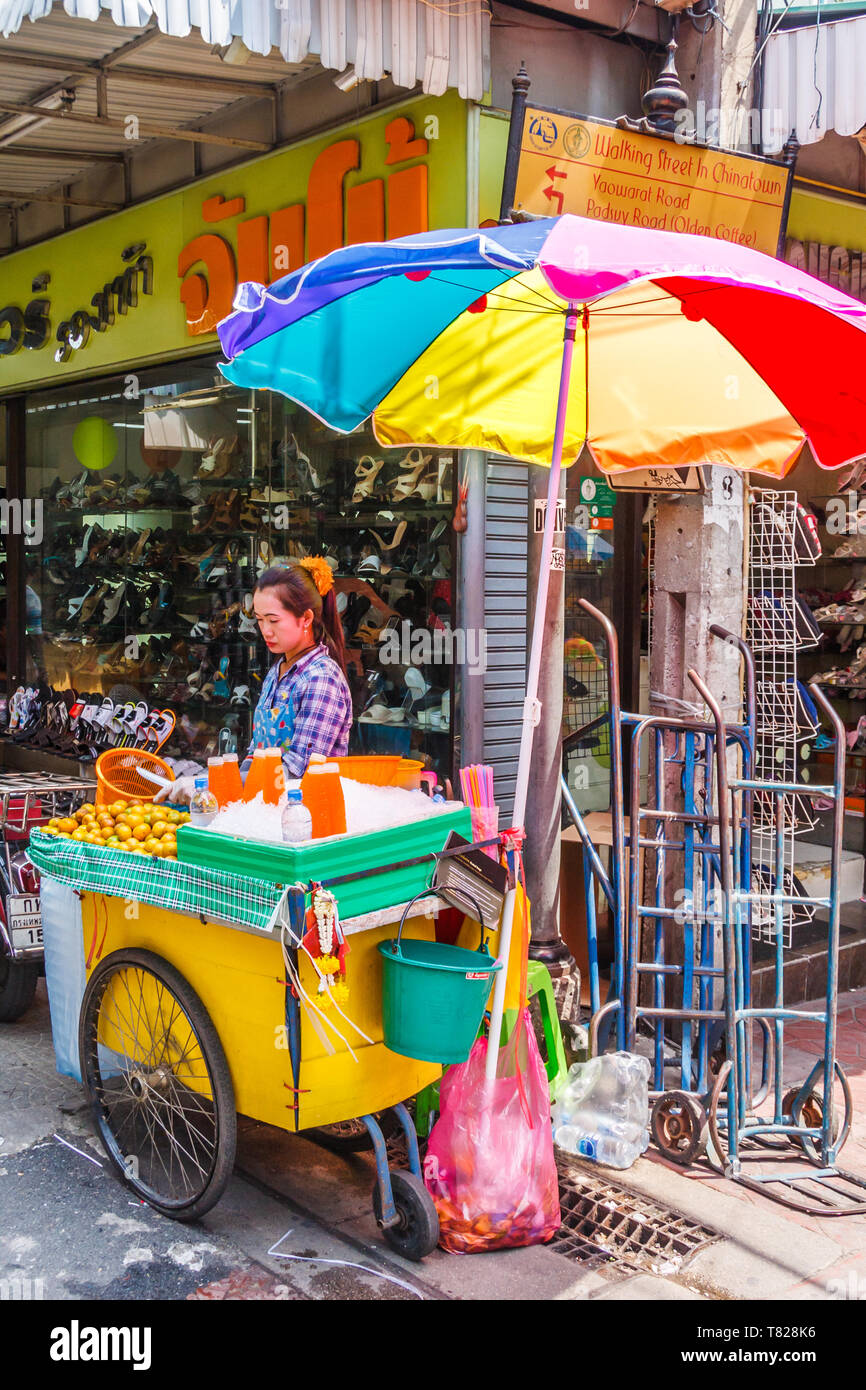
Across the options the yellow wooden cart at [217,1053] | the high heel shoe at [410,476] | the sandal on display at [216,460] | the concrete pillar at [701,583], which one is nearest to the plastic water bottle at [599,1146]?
the yellow wooden cart at [217,1053]

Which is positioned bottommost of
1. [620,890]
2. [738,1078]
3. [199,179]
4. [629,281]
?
[738,1078]

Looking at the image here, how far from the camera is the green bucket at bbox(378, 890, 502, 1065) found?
3418mm

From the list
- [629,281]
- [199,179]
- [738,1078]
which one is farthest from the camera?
[199,179]

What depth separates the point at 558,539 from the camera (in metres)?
4.92

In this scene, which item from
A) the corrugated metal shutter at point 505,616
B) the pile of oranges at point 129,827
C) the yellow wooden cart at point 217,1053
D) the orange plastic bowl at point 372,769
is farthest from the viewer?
the corrugated metal shutter at point 505,616

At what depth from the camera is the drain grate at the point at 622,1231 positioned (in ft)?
12.2

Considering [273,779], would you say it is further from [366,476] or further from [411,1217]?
[366,476]

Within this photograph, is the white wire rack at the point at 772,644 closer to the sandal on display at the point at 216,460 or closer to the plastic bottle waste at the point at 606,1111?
the plastic bottle waste at the point at 606,1111

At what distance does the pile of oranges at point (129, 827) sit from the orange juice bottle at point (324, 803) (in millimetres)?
513

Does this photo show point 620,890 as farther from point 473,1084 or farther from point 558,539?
point 558,539

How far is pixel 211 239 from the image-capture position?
7.57 m

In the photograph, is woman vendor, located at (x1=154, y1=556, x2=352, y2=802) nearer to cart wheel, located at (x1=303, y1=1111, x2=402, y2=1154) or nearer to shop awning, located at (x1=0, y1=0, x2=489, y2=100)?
cart wheel, located at (x1=303, y1=1111, x2=402, y2=1154)

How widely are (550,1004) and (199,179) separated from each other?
18.9ft
